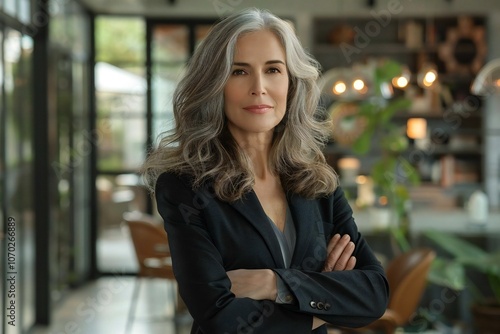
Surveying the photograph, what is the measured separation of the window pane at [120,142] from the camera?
9.33 m

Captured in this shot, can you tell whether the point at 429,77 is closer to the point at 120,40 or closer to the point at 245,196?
the point at 120,40

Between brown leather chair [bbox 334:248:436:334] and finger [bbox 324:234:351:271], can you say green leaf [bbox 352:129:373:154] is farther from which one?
finger [bbox 324:234:351:271]

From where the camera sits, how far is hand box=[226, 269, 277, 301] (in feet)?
6.05

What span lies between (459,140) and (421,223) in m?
2.99

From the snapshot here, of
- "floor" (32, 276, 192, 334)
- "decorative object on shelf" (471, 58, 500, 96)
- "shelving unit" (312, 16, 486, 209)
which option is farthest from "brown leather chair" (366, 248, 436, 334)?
"shelving unit" (312, 16, 486, 209)

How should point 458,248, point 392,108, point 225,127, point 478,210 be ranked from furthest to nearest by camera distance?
1. point 392,108
2. point 478,210
3. point 458,248
4. point 225,127

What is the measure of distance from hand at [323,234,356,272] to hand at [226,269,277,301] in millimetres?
200

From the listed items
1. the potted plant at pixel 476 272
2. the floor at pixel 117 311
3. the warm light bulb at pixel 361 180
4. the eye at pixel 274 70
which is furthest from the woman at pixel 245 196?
the warm light bulb at pixel 361 180

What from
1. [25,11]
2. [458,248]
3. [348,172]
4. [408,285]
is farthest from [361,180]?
[408,285]

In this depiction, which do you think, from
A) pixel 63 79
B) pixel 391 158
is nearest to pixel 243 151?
pixel 391 158

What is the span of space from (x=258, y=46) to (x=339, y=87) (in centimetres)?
467

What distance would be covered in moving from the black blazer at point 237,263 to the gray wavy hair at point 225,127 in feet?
0.13

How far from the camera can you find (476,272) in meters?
6.36

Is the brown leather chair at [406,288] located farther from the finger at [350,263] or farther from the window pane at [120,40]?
the window pane at [120,40]
